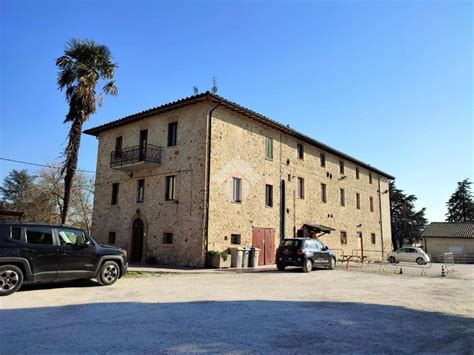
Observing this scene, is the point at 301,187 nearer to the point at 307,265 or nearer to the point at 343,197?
the point at 343,197

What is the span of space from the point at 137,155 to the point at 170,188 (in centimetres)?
285

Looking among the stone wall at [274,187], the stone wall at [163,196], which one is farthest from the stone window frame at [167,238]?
the stone wall at [274,187]

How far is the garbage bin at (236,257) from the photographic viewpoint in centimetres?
1861

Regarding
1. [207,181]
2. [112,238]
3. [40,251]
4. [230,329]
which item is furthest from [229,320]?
[112,238]

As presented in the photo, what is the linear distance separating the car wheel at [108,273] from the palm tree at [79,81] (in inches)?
284

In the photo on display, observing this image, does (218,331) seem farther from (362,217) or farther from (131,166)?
(362,217)

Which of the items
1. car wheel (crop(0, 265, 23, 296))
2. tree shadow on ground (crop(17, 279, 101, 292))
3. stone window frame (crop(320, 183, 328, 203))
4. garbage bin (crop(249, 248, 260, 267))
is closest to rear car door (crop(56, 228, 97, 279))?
tree shadow on ground (crop(17, 279, 101, 292))

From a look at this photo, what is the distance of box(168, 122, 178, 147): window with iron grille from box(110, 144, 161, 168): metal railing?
2.70ft

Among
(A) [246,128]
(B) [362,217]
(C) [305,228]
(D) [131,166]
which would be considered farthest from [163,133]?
(B) [362,217]

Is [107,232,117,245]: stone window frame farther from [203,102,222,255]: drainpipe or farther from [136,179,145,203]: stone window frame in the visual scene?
[203,102,222,255]: drainpipe

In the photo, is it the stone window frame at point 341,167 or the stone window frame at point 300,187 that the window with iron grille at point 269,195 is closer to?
the stone window frame at point 300,187

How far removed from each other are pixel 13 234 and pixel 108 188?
15320 millimetres

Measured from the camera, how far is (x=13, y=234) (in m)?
9.09

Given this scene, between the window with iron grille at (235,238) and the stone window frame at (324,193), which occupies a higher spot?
the stone window frame at (324,193)
